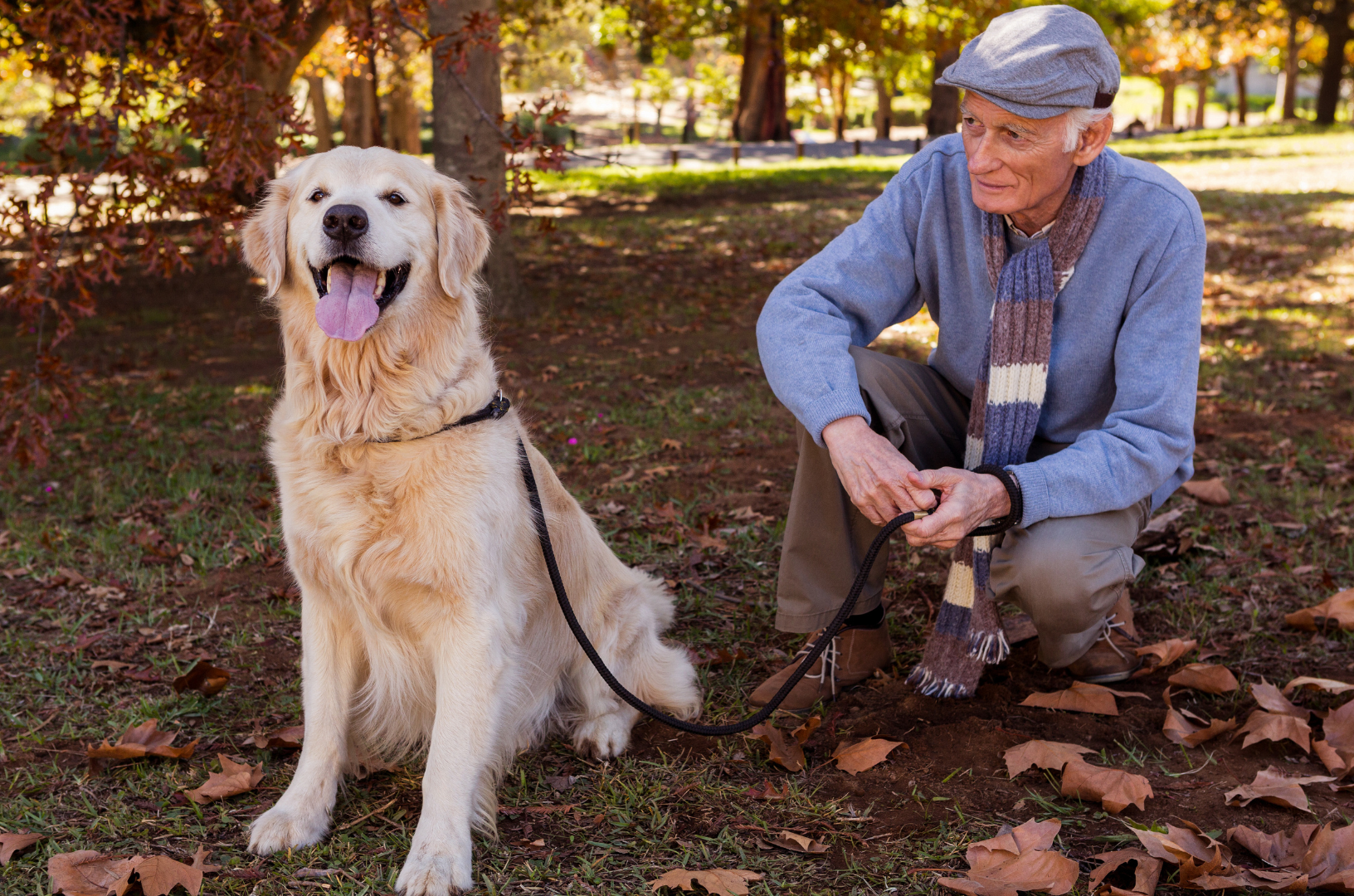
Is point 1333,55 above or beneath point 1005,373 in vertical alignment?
above

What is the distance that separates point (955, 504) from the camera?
2473 millimetres

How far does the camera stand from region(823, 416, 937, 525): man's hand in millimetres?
2553

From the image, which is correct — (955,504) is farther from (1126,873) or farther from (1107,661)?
(1107,661)

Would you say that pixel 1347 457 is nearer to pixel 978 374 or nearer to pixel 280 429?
pixel 978 374

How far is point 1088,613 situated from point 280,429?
2154mm

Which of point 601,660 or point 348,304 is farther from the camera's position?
point 601,660

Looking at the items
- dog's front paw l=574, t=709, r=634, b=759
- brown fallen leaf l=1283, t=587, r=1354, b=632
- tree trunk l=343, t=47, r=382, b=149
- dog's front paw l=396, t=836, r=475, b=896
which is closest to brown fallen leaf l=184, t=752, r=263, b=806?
dog's front paw l=396, t=836, r=475, b=896

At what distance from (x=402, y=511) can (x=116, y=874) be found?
0.97 meters

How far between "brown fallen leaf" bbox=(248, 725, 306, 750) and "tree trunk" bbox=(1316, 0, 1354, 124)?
36.4 meters

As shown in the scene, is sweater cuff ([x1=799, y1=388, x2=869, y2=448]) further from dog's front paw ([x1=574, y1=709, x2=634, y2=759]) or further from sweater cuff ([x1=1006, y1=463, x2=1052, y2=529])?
dog's front paw ([x1=574, y1=709, x2=634, y2=759])

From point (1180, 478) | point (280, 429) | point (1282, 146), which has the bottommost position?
point (1180, 478)

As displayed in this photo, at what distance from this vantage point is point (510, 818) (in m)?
2.58

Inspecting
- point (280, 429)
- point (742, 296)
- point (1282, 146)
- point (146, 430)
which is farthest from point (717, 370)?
point (1282, 146)

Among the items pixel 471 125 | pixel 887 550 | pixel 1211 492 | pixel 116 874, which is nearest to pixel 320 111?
pixel 471 125
